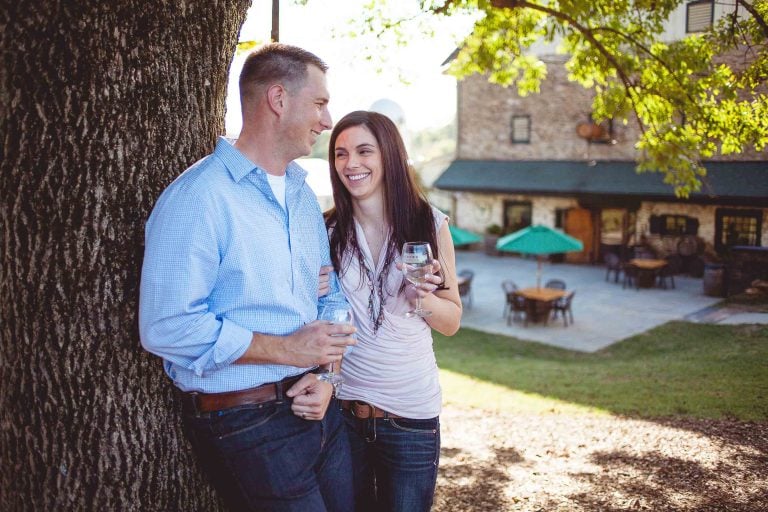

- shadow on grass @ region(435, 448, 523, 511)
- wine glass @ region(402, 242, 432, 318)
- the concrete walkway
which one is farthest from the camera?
the concrete walkway

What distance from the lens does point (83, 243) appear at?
88.1 inches

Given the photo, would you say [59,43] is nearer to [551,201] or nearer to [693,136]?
[693,136]

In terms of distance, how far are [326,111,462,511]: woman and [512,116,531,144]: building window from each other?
2434 centimetres

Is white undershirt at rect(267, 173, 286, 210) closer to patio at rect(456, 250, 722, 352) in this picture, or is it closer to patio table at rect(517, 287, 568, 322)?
patio at rect(456, 250, 722, 352)

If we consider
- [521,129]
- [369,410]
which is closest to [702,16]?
[369,410]

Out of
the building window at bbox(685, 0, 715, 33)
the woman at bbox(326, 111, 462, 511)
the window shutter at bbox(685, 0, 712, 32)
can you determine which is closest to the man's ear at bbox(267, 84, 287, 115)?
the woman at bbox(326, 111, 462, 511)

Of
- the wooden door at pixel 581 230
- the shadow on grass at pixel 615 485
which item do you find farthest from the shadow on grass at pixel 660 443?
the wooden door at pixel 581 230

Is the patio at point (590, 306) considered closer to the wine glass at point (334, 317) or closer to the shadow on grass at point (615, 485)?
the shadow on grass at point (615, 485)

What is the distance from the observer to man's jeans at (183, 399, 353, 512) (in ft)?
7.11

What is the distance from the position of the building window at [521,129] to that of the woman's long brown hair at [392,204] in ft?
79.7

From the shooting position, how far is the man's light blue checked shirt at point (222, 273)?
1964 mm

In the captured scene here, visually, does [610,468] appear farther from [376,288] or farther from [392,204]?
[392,204]

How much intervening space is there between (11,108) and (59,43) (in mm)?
290

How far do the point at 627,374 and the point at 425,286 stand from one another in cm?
837
